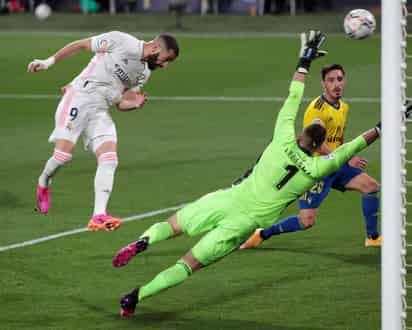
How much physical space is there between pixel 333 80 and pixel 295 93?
7.84ft

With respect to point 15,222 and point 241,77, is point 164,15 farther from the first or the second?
point 15,222

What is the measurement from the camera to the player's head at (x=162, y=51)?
42.2 feet

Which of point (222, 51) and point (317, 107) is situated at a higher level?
point (317, 107)

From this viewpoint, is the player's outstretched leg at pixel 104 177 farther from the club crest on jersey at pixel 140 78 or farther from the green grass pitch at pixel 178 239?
the club crest on jersey at pixel 140 78

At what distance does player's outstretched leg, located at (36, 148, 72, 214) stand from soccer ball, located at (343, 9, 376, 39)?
3.78 m

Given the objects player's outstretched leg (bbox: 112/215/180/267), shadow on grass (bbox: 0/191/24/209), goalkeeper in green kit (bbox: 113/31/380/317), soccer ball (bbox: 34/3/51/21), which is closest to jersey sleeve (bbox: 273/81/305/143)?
goalkeeper in green kit (bbox: 113/31/380/317)

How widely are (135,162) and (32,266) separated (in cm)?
664

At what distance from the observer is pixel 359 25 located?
1528cm

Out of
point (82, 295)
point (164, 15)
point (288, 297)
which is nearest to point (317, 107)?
point (288, 297)

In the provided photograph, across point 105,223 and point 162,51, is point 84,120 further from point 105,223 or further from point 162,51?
point 105,223

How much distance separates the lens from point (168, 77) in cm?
2909

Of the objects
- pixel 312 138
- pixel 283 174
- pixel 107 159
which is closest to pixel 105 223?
pixel 107 159

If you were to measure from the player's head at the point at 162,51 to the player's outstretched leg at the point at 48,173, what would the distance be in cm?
135

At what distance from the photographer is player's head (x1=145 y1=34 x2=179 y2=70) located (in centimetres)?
1286
